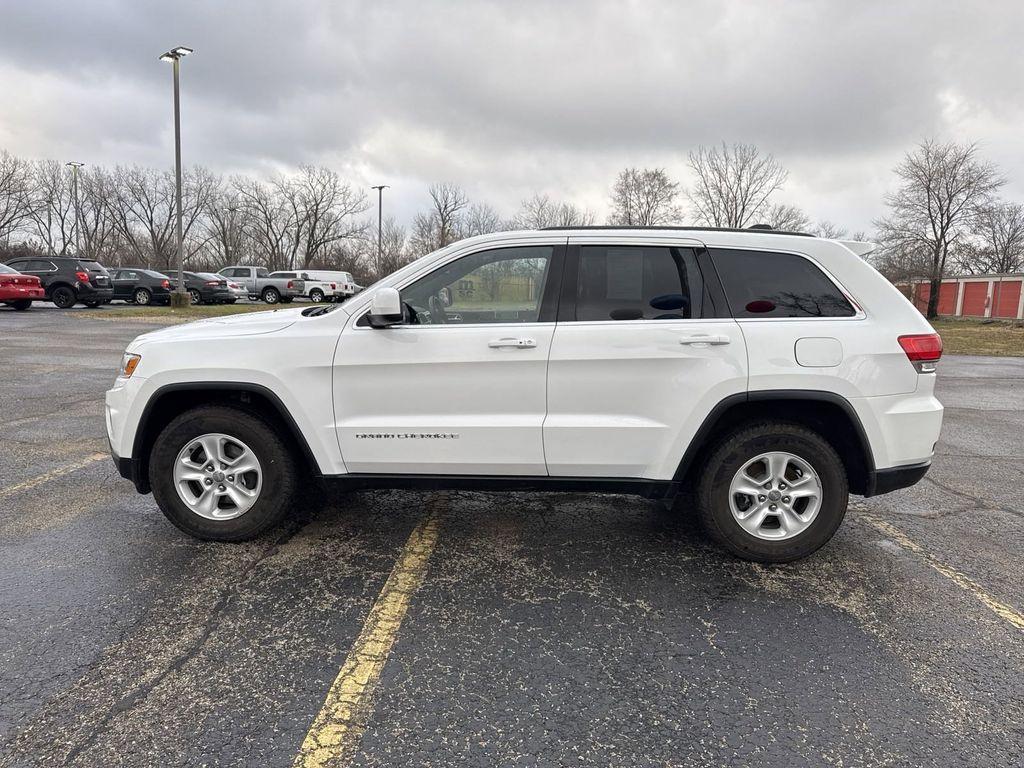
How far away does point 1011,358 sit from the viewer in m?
15.9

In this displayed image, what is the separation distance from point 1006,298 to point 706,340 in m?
56.3

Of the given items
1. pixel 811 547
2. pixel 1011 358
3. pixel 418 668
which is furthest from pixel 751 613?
pixel 1011 358

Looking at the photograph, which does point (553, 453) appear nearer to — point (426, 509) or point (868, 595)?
point (426, 509)

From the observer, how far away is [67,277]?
71.9 feet

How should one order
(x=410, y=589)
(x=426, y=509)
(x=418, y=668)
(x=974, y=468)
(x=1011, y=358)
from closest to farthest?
(x=418, y=668)
(x=410, y=589)
(x=426, y=509)
(x=974, y=468)
(x=1011, y=358)

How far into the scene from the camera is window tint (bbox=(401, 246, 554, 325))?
3.48 meters

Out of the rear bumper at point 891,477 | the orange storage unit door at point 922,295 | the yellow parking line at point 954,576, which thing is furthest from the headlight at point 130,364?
the orange storage unit door at point 922,295

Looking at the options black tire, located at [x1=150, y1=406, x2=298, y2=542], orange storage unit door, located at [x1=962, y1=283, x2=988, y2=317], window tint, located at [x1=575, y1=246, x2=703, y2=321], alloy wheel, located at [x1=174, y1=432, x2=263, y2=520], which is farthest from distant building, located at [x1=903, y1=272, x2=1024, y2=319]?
alloy wheel, located at [x1=174, y1=432, x2=263, y2=520]

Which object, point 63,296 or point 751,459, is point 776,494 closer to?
point 751,459

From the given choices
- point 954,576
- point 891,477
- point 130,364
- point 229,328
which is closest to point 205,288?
point 130,364

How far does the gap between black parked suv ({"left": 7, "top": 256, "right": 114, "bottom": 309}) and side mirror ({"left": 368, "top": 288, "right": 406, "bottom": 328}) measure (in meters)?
23.7

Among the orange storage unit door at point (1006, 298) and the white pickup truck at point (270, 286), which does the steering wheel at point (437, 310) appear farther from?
the orange storage unit door at point (1006, 298)

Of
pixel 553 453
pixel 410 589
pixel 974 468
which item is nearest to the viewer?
pixel 410 589

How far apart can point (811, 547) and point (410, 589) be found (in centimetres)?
220
